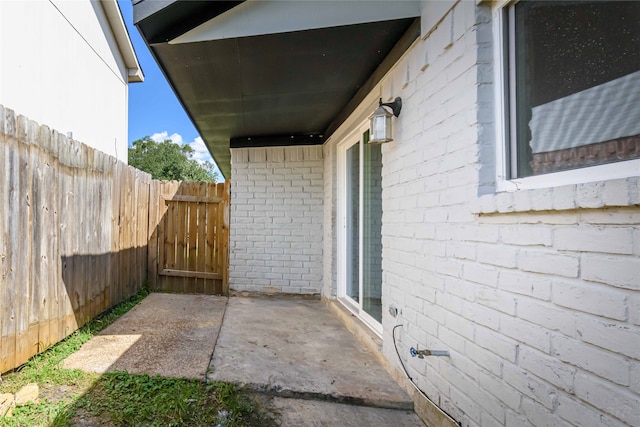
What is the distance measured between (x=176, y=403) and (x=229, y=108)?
113 inches

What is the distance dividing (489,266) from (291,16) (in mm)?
1944

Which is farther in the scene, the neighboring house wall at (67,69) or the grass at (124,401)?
the neighboring house wall at (67,69)

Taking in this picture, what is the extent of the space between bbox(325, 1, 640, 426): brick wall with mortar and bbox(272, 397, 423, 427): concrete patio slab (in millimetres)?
273

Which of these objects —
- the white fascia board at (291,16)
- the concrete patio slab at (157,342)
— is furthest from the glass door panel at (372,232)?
the concrete patio slab at (157,342)

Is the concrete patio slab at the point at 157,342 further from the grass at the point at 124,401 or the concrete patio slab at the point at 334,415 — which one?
the concrete patio slab at the point at 334,415

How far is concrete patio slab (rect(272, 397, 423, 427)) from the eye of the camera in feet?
6.24

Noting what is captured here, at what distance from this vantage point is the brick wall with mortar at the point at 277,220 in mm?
4711

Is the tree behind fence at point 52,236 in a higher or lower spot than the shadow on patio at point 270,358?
higher

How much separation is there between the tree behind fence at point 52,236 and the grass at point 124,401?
0.86 ft

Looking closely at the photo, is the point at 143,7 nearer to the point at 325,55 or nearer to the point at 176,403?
the point at 325,55

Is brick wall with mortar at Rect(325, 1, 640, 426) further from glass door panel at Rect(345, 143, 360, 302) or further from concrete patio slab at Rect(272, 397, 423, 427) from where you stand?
glass door panel at Rect(345, 143, 360, 302)

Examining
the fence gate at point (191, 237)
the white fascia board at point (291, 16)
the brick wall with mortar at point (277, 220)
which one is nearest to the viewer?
the white fascia board at point (291, 16)

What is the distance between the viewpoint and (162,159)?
2053 centimetres

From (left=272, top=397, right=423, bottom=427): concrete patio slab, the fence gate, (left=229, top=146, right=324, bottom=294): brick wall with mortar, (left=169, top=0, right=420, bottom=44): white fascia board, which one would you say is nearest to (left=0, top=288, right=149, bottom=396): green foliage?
(left=272, top=397, right=423, bottom=427): concrete patio slab
